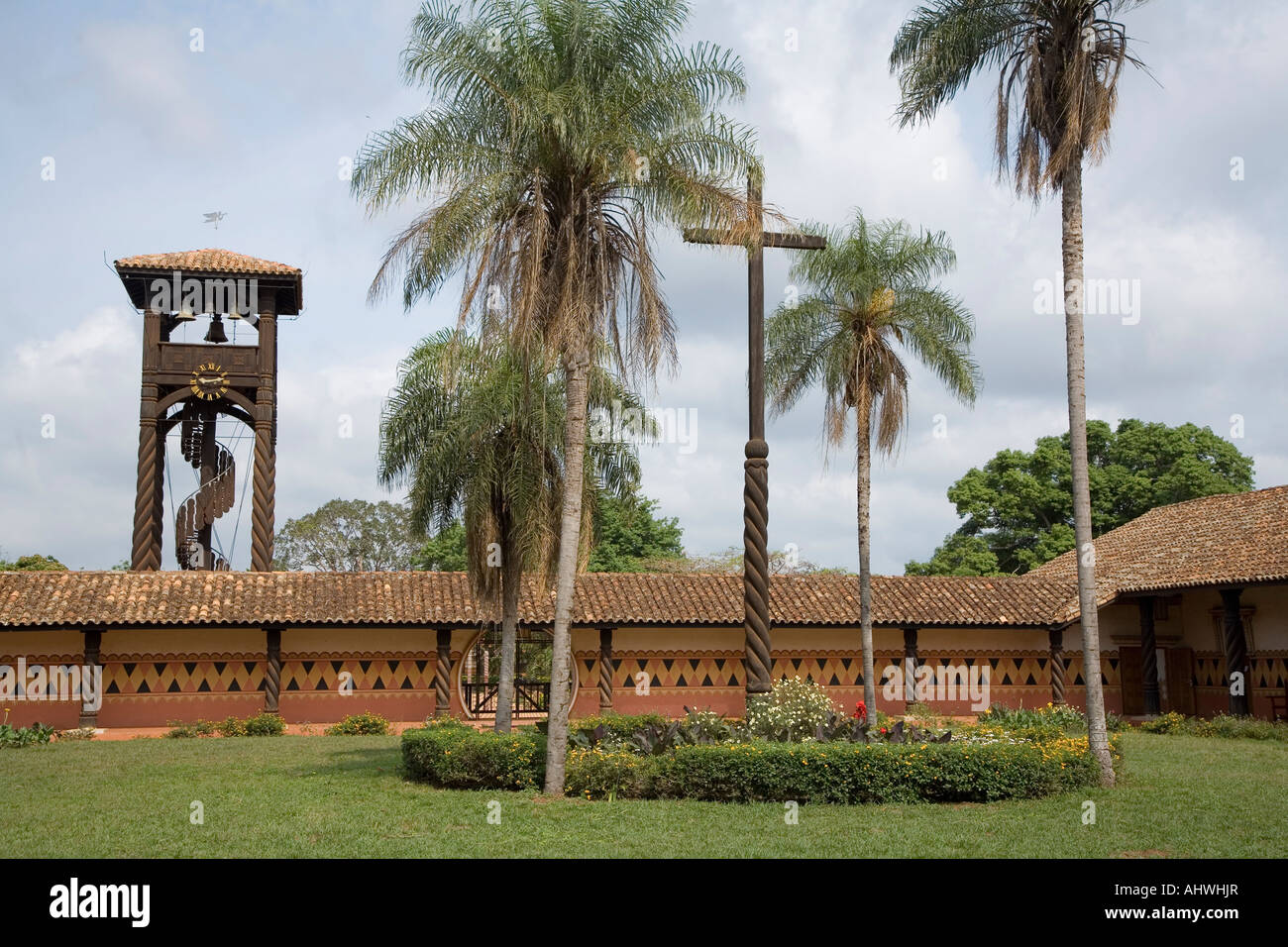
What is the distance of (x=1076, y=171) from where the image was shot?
1342 cm

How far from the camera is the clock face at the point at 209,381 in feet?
93.7

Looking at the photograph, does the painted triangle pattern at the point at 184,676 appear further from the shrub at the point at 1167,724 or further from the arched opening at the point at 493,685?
the shrub at the point at 1167,724

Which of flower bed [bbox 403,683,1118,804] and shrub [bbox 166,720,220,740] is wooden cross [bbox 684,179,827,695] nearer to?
flower bed [bbox 403,683,1118,804]

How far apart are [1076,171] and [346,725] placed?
17.2 metres

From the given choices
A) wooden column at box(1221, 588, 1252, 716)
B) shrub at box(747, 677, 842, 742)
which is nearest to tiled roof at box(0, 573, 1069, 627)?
wooden column at box(1221, 588, 1252, 716)

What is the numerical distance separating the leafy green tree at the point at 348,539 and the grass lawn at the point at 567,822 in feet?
114

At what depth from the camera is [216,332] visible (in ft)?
96.2

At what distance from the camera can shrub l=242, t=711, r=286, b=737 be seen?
2244cm

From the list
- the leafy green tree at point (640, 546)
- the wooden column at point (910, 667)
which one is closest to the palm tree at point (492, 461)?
the wooden column at point (910, 667)

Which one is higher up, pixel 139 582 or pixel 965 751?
pixel 139 582

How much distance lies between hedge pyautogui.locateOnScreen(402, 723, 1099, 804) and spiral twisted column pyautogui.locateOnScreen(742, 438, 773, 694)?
1.41 m

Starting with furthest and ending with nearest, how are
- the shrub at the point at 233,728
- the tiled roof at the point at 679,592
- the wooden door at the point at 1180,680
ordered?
the wooden door at the point at 1180,680
the tiled roof at the point at 679,592
the shrub at the point at 233,728

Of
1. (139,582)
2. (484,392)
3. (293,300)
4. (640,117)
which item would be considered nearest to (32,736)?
(139,582)
